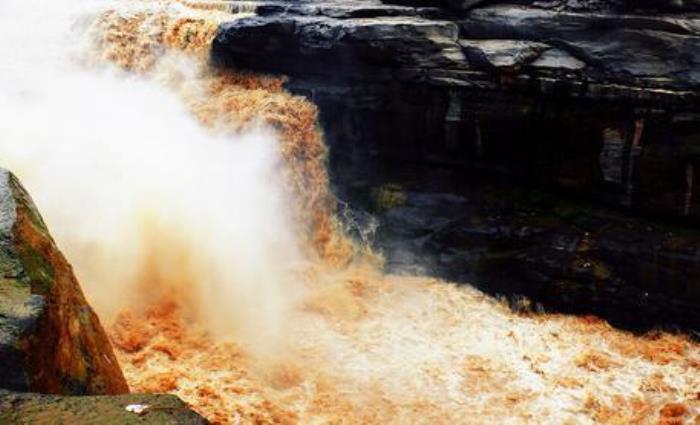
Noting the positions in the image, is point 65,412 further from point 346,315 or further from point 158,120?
point 158,120

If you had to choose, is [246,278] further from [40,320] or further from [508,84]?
[40,320]

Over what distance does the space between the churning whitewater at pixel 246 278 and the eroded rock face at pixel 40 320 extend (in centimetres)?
223

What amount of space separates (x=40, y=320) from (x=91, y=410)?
3.45 feet

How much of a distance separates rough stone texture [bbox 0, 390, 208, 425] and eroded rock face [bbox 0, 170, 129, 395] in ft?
1.66

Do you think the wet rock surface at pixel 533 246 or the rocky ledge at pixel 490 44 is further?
the wet rock surface at pixel 533 246

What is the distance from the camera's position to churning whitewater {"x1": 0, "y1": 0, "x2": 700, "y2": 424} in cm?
823

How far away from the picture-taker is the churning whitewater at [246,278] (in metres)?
8.23

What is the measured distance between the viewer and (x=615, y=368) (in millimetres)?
9055

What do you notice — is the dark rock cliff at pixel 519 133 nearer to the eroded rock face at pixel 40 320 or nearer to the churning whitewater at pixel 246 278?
the churning whitewater at pixel 246 278

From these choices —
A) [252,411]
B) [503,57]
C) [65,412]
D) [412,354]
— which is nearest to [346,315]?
[412,354]

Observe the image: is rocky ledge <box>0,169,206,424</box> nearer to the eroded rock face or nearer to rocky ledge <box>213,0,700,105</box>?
the eroded rock face

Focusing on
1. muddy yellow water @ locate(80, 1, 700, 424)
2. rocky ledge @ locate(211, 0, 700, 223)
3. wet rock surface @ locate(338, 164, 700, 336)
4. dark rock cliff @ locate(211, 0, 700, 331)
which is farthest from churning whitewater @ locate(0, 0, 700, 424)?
rocky ledge @ locate(211, 0, 700, 223)

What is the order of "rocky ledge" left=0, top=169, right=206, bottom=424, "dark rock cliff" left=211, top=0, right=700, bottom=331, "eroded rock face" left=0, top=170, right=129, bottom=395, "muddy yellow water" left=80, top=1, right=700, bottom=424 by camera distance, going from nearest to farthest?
"rocky ledge" left=0, top=169, right=206, bottom=424
"eroded rock face" left=0, top=170, right=129, bottom=395
"muddy yellow water" left=80, top=1, right=700, bottom=424
"dark rock cliff" left=211, top=0, right=700, bottom=331

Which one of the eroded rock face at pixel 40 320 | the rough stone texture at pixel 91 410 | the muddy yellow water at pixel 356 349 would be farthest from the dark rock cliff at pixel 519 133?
the rough stone texture at pixel 91 410
